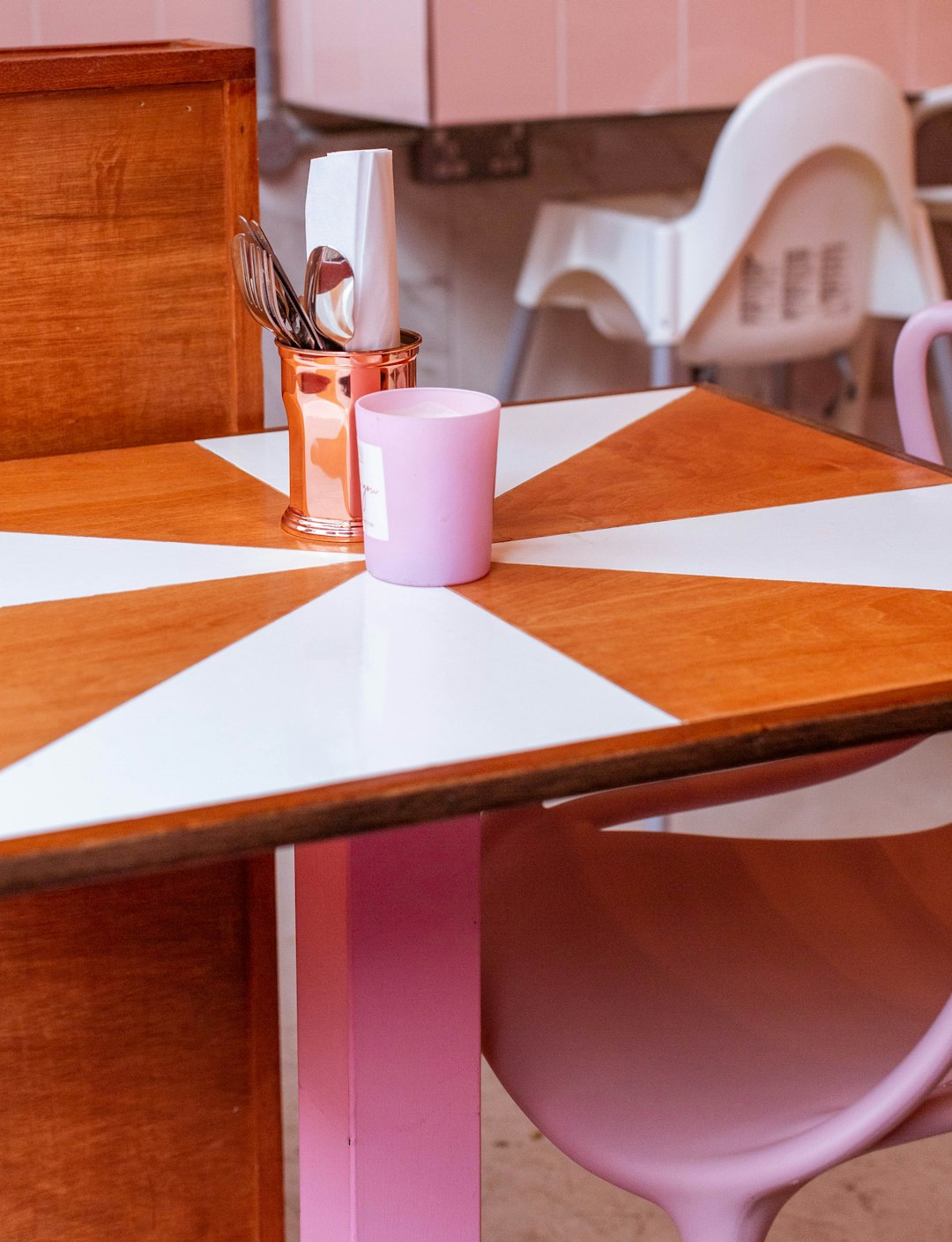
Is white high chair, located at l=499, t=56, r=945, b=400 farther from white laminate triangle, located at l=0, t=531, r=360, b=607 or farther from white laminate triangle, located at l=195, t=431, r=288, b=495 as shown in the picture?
white laminate triangle, located at l=0, t=531, r=360, b=607

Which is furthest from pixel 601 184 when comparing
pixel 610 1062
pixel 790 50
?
pixel 610 1062

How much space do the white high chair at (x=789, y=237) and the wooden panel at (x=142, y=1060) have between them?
1287mm

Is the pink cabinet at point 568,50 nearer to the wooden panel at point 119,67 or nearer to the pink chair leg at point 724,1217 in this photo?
the wooden panel at point 119,67

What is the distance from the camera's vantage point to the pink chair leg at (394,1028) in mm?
750

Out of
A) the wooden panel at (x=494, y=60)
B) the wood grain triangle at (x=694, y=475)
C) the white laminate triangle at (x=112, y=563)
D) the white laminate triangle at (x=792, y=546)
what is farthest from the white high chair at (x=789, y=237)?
the white laminate triangle at (x=112, y=563)

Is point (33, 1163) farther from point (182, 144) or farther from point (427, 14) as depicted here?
point (427, 14)

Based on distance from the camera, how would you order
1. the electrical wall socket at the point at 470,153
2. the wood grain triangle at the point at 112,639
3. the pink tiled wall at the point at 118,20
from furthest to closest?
the electrical wall socket at the point at 470,153, the pink tiled wall at the point at 118,20, the wood grain triangle at the point at 112,639

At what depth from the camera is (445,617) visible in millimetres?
733

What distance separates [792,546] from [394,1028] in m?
0.34

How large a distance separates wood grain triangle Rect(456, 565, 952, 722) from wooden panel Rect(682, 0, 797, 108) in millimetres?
1850

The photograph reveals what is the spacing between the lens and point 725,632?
2.31 feet

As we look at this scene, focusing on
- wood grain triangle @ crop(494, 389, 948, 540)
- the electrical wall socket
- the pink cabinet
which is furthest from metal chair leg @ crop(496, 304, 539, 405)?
wood grain triangle @ crop(494, 389, 948, 540)

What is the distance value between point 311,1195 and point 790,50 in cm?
215

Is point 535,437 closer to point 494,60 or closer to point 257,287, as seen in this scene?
point 257,287
